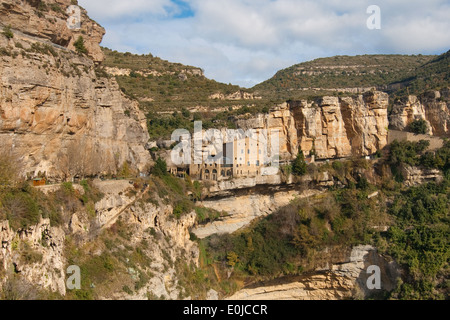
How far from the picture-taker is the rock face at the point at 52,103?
15664mm

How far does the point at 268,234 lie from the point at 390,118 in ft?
54.8

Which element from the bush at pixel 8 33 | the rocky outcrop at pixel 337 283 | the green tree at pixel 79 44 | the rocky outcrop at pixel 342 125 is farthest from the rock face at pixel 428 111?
the bush at pixel 8 33

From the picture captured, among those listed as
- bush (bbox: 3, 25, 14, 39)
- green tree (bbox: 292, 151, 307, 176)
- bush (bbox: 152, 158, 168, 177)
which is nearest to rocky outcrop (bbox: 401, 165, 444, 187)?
green tree (bbox: 292, 151, 307, 176)

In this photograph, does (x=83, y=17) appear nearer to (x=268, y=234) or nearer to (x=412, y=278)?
(x=268, y=234)

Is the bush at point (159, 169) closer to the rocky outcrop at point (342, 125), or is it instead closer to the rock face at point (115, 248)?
the rock face at point (115, 248)

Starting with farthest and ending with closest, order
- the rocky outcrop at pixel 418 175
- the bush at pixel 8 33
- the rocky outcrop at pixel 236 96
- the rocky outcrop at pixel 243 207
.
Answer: the rocky outcrop at pixel 236 96 → the rocky outcrop at pixel 418 175 → the rocky outcrop at pixel 243 207 → the bush at pixel 8 33

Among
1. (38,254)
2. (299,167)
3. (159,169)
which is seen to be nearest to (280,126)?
(299,167)

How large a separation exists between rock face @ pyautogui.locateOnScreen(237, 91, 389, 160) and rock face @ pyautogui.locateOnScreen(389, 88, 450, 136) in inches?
80.0

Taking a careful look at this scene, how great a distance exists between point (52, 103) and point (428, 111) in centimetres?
3104

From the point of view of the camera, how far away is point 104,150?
72.8 ft

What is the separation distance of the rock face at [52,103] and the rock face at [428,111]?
24.8m

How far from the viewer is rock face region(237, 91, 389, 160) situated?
1334 inches

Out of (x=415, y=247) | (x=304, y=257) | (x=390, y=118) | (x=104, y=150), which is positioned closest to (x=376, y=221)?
(x=415, y=247)
